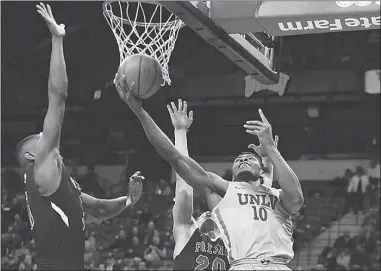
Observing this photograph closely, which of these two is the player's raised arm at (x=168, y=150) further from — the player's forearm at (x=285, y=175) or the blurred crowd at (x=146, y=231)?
the blurred crowd at (x=146, y=231)

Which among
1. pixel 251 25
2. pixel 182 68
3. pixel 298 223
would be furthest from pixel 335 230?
pixel 251 25

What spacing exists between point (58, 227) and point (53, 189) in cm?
26

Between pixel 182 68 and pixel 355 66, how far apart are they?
334 cm

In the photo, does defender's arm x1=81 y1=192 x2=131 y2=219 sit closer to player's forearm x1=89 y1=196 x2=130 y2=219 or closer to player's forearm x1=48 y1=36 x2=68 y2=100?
player's forearm x1=89 y1=196 x2=130 y2=219

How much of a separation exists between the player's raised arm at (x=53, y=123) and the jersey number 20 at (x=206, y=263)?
2.27m

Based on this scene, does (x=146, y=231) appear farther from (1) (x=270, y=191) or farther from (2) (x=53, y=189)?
(2) (x=53, y=189)

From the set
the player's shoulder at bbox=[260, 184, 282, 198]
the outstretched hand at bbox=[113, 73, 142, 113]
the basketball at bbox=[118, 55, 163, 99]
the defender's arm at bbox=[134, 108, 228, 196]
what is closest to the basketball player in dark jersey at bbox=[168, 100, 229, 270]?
the basketball at bbox=[118, 55, 163, 99]

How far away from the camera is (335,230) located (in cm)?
1659

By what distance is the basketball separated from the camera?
21.2ft

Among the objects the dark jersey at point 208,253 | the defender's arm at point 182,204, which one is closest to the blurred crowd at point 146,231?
the dark jersey at point 208,253

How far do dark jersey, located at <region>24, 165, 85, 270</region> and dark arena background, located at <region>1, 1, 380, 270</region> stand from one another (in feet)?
31.6

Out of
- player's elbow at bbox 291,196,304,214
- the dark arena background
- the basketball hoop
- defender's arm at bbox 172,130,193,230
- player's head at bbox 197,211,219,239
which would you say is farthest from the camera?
the dark arena background

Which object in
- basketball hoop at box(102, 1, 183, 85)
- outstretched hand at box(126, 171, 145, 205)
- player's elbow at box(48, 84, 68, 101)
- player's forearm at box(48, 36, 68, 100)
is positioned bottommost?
outstretched hand at box(126, 171, 145, 205)

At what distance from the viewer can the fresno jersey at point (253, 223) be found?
20.2ft
